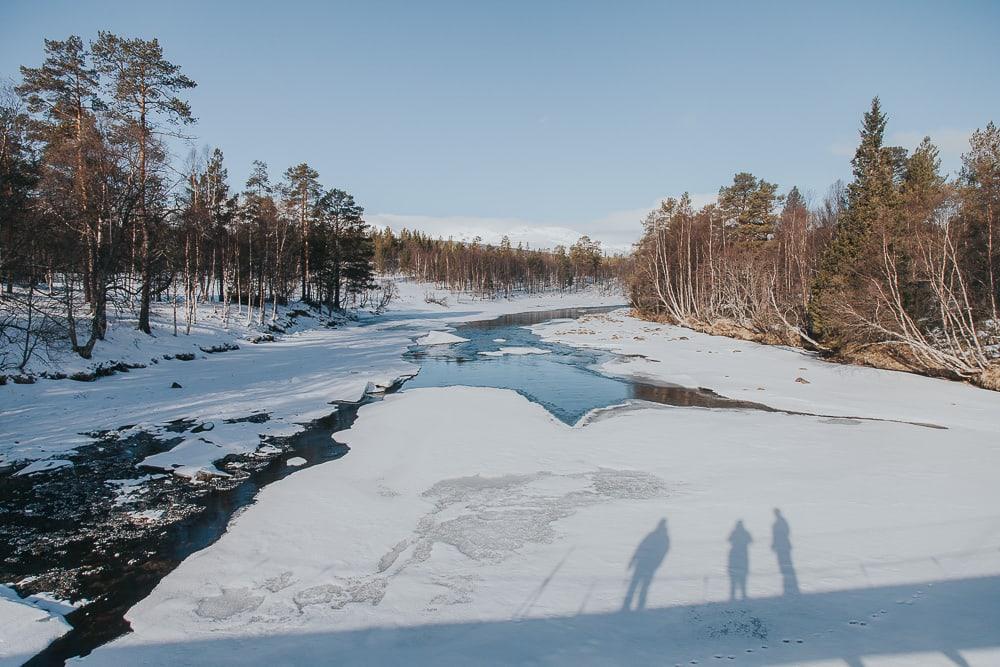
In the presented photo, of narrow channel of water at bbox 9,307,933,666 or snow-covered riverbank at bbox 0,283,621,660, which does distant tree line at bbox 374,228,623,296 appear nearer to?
snow-covered riverbank at bbox 0,283,621,660

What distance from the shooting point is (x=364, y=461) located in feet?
31.4

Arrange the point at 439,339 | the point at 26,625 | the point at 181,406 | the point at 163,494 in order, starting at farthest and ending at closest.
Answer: the point at 439,339
the point at 181,406
the point at 163,494
the point at 26,625

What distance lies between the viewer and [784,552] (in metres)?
5.97

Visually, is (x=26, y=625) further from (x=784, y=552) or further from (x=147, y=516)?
Result: (x=784, y=552)

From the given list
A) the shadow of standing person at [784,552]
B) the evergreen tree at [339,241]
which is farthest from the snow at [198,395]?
the evergreen tree at [339,241]

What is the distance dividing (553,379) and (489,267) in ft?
230

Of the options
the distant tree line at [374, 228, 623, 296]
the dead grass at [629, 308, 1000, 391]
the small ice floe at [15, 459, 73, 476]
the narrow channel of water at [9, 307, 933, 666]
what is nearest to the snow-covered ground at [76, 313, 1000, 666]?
the narrow channel of water at [9, 307, 933, 666]

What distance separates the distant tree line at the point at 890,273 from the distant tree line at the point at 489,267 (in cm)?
5383

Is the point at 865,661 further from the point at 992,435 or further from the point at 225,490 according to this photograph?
the point at 992,435

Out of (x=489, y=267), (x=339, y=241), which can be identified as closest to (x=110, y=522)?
(x=339, y=241)

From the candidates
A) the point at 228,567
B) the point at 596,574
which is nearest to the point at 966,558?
the point at 596,574

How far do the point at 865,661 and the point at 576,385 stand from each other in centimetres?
1393

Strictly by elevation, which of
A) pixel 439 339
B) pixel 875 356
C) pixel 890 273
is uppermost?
pixel 890 273

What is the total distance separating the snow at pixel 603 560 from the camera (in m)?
4.39
